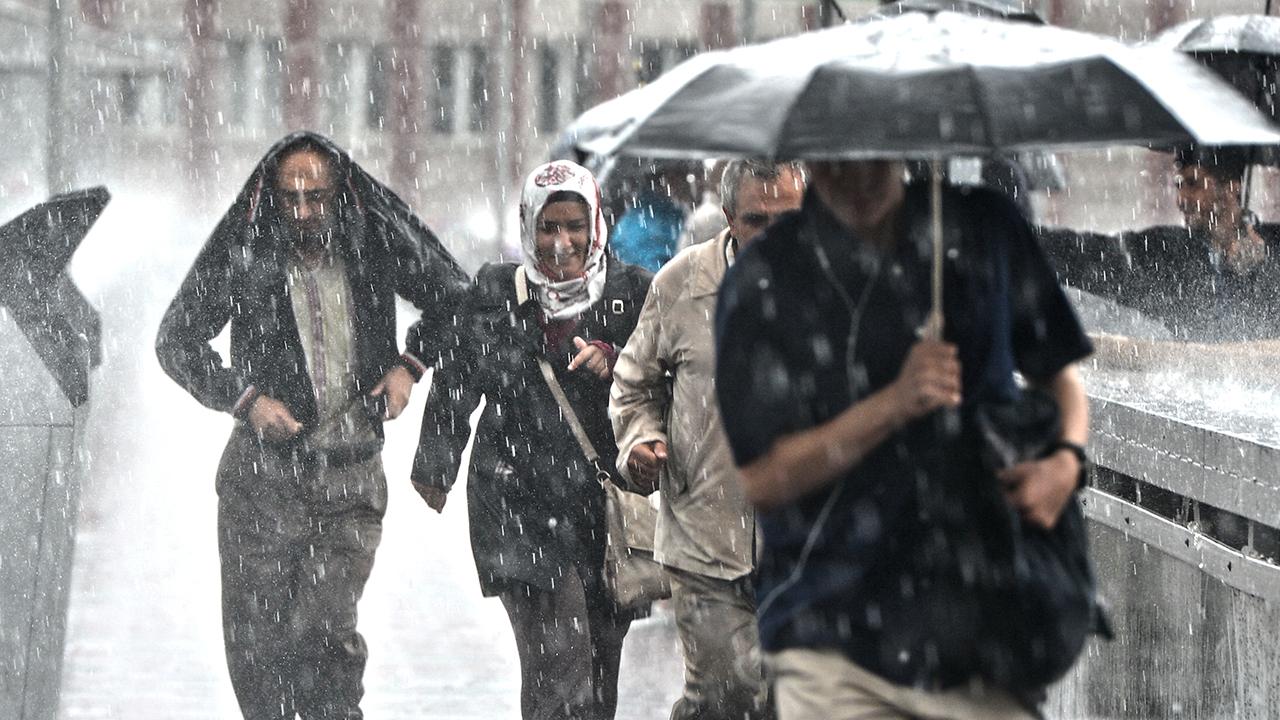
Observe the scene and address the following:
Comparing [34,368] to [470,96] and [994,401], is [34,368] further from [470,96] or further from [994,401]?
[470,96]

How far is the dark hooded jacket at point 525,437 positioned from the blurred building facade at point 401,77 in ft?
145

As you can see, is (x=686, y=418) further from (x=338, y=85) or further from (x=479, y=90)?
(x=338, y=85)

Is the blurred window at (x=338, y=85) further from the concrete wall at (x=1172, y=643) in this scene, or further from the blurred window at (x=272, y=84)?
the concrete wall at (x=1172, y=643)

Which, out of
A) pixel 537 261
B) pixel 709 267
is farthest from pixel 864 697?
pixel 537 261

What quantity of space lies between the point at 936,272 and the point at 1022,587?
0.50 meters

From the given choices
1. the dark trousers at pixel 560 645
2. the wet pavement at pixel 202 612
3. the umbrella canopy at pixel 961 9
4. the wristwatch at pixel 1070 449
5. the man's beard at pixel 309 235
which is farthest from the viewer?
the wet pavement at pixel 202 612

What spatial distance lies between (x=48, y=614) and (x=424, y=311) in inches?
60.2

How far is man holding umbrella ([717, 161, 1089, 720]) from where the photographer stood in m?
3.56

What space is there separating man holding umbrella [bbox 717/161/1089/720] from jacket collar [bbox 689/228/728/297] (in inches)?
86.2

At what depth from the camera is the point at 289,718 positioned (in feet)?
24.3

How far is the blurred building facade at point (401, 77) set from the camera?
52188mm

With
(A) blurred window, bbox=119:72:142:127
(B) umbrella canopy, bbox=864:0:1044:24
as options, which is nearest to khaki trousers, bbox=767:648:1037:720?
(B) umbrella canopy, bbox=864:0:1044:24

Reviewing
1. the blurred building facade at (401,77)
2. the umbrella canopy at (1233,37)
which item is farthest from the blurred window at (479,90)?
the umbrella canopy at (1233,37)

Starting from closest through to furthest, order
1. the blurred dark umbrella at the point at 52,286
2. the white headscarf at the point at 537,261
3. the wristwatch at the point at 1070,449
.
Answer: the wristwatch at the point at 1070,449
the white headscarf at the point at 537,261
the blurred dark umbrella at the point at 52,286
